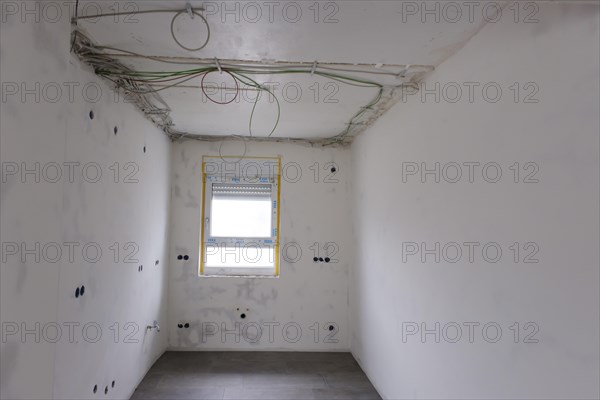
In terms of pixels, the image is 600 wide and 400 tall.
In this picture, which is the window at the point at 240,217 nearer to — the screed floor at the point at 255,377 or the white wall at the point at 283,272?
the white wall at the point at 283,272

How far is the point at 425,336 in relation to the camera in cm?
201

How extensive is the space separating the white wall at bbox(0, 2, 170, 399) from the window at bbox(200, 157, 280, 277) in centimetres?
46

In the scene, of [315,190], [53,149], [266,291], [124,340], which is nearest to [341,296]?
[266,291]

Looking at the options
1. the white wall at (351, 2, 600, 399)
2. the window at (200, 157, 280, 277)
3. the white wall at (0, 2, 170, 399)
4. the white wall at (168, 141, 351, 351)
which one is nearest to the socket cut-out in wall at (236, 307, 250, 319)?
the white wall at (168, 141, 351, 351)

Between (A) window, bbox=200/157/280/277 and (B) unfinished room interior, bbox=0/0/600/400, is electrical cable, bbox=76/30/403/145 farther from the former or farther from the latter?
(A) window, bbox=200/157/280/277

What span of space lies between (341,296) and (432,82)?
2514 mm

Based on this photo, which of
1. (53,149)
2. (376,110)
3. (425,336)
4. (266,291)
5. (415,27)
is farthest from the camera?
(266,291)

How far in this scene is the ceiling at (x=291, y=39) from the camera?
148cm

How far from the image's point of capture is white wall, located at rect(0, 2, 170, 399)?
40.7 inches

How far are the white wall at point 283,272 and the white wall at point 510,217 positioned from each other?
4.63 ft

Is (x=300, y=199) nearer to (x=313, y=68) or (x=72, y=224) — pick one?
(x=313, y=68)

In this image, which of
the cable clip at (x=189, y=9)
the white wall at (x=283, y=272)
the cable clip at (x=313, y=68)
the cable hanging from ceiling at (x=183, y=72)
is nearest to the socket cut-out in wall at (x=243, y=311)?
the white wall at (x=283, y=272)

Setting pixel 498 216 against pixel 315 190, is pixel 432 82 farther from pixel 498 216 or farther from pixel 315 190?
pixel 315 190

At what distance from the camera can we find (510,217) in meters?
1.38
